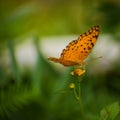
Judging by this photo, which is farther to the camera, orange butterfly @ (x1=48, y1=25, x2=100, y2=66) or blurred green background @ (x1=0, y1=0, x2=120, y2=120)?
blurred green background @ (x1=0, y1=0, x2=120, y2=120)

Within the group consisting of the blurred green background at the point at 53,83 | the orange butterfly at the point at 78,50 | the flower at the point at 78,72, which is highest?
the orange butterfly at the point at 78,50

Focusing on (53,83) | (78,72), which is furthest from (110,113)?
(53,83)

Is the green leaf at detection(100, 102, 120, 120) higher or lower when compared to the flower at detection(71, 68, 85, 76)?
lower

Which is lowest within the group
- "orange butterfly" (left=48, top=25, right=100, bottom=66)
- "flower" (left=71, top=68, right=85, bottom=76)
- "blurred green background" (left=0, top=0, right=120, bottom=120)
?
"blurred green background" (left=0, top=0, right=120, bottom=120)

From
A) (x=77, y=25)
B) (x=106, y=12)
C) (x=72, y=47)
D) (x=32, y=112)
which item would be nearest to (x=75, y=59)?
(x=72, y=47)

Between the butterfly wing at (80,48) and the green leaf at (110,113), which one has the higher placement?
the butterfly wing at (80,48)

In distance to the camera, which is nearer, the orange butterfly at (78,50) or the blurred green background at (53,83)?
the orange butterfly at (78,50)

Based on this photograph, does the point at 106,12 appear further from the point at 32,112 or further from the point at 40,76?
the point at 32,112

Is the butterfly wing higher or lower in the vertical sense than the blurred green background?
higher

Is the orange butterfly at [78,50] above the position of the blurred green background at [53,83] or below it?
above

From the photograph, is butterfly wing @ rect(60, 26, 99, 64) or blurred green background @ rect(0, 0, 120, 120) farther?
blurred green background @ rect(0, 0, 120, 120)
